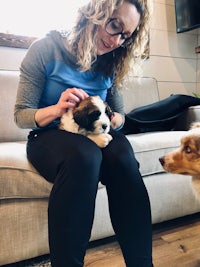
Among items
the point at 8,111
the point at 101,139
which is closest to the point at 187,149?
the point at 101,139

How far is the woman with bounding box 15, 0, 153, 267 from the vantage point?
90 cm

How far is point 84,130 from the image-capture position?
3.67 ft

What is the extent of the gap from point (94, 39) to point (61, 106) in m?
0.34

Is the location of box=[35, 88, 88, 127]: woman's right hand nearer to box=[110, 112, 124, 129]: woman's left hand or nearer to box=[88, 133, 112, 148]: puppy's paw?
box=[88, 133, 112, 148]: puppy's paw

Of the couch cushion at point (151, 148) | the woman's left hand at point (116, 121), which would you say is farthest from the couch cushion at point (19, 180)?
the couch cushion at point (151, 148)

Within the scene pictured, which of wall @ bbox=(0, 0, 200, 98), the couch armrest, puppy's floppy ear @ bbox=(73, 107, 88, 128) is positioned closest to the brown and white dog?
puppy's floppy ear @ bbox=(73, 107, 88, 128)

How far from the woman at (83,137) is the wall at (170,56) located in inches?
57.9

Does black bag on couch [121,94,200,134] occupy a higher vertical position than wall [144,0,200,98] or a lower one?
lower

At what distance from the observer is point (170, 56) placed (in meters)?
2.85

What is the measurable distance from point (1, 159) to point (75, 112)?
0.33 m

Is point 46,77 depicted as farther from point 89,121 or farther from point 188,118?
point 188,118

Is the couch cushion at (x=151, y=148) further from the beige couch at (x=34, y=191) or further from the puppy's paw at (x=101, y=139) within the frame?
the puppy's paw at (x=101, y=139)

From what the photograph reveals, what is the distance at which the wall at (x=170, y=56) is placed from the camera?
108 inches

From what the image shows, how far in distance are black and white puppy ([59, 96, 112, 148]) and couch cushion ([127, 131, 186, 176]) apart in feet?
1.10
